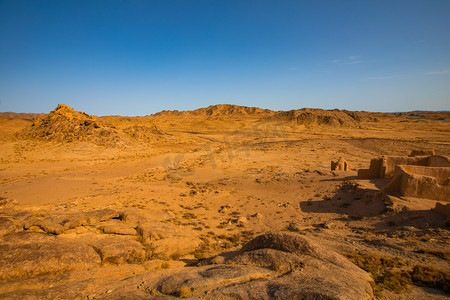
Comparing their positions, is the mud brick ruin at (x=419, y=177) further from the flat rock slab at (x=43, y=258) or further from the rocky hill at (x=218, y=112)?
the rocky hill at (x=218, y=112)

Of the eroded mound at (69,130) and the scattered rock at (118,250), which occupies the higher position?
the eroded mound at (69,130)

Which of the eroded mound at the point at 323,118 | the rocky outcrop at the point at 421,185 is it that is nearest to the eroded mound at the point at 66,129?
the rocky outcrop at the point at 421,185

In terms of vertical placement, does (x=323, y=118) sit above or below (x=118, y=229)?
above

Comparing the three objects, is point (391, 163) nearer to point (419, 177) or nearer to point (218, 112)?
point (419, 177)

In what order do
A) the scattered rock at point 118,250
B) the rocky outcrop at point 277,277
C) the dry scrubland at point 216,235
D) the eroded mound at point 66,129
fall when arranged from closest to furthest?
the rocky outcrop at point 277,277 → the dry scrubland at point 216,235 → the scattered rock at point 118,250 → the eroded mound at point 66,129

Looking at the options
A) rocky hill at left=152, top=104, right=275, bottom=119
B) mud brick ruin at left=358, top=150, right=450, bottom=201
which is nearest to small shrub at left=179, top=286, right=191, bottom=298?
mud brick ruin at left=358, top=150, right=450, bottom=201

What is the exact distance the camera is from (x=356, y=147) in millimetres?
25109

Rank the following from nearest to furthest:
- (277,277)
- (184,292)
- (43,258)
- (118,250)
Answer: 1. (184,292)
2. (277,277)
3. (43,258)
4. (118,250)

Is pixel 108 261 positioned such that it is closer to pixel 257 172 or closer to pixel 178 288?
pixel 178 288

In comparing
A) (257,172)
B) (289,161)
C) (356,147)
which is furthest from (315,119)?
(257,172)

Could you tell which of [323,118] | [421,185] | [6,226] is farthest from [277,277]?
[323,118]

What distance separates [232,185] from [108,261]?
9513 mm

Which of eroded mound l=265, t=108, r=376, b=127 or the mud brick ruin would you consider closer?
the mud brick ruin

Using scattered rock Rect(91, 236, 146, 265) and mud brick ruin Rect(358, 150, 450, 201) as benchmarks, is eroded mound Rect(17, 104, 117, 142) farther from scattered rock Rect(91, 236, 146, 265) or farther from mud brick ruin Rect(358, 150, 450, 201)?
mud brick ruin Rect(358, 150, 450, 201)
